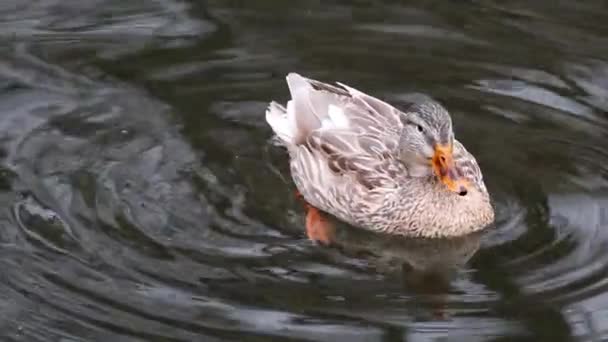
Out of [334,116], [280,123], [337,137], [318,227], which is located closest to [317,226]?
[318,227]

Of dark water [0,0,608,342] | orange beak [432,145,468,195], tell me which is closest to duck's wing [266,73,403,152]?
dark water [0,0,608,342]

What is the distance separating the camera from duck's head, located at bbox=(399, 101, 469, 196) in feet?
27.1

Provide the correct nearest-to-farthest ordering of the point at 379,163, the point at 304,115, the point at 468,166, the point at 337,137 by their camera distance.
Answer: the point at 468,166
the point at 379,163
the point at 337,137
the point at 304,115

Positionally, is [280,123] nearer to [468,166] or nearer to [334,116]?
[334,116]

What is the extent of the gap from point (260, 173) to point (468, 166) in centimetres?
138

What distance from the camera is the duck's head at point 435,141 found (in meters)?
8.25

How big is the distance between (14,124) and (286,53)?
87.3 inches

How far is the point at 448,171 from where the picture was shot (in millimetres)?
8281

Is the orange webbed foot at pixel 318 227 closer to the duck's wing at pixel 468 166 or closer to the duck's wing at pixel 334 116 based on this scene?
the duck's wing at pixel 334 116

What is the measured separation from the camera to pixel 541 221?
28.3ft

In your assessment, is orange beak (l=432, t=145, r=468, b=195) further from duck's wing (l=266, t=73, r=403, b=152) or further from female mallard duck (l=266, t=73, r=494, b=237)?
duck's wing (l=266, t=73, r=403, b=152)

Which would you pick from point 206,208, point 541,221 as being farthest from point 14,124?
point 541,221

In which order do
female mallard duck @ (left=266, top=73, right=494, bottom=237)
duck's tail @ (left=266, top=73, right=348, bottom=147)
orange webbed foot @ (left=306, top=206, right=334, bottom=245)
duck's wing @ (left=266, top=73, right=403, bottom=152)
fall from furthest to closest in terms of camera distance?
duck's tail @ (left=266, top=73, right=348, bottom=147) < duck's wing @ (left=266, top=73, right=403, bottom=152) < orange webbed foot @ (left=306, top=206, right=334, bottom=245) < female mallard duck @ (left=266, top=73, right=494, bottom=237)

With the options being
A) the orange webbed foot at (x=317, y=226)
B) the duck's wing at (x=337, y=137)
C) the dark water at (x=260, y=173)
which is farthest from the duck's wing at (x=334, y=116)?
the orange webbed foot at (x=317, y=226)
